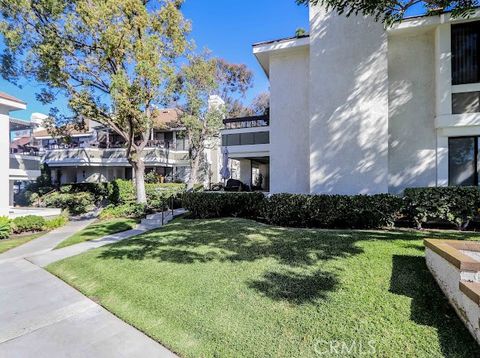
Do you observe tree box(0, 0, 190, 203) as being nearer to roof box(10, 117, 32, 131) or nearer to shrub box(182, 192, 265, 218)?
roof box(10, 117, 32, 131)

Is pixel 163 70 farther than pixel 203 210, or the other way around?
pixel 163 70

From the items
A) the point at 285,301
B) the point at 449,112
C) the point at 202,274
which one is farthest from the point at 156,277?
the point at 449,112

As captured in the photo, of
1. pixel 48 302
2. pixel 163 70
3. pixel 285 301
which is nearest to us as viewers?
pixel 285 301

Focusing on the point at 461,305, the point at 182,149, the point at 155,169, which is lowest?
the point at 461,305

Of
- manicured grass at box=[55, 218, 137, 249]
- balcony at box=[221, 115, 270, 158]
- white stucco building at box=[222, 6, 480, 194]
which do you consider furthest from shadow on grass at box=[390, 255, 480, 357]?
balcony at box=[221, 115, 270, 158]

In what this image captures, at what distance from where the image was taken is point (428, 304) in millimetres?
3611

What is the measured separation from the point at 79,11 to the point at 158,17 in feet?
11.8

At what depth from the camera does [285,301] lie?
13.4 feet

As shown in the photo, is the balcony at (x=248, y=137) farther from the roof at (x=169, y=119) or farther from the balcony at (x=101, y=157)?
the balcony at (x=101, y=157)

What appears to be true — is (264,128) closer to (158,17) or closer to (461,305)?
(158,17)

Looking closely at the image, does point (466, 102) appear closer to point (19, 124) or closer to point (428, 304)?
point (428, 304)

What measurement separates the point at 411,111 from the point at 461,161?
231 centimetres

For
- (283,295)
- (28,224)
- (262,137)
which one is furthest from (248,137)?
(283,295)

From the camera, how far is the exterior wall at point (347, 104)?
372 inches
